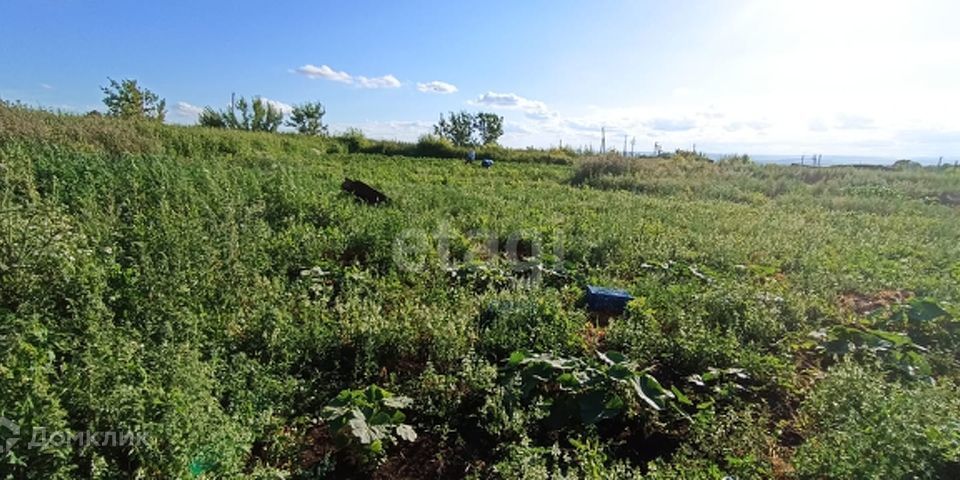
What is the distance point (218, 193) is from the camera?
5.88 metres

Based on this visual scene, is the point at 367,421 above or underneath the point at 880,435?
underneath

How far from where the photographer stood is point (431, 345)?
10.5 ft

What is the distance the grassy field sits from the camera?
2057 millimetres

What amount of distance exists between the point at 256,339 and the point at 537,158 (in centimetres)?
2445

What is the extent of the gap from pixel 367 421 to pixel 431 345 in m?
0.92

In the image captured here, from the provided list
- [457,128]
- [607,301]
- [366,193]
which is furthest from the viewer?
[457,128]

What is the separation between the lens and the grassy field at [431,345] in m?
2.06

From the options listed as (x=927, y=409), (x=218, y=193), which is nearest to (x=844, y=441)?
(x=927, y=409)

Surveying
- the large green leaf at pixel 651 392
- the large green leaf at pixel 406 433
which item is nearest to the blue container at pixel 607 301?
the large green leaf at pixel 651 392

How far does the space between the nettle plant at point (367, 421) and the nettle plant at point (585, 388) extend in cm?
68

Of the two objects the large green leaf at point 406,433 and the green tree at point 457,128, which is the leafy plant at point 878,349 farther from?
the green tree at point 457,128

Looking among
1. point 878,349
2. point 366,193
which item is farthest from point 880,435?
point 366,193

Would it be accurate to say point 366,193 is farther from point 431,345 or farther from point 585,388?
point 585,388

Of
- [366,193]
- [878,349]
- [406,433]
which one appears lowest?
[406,433]
